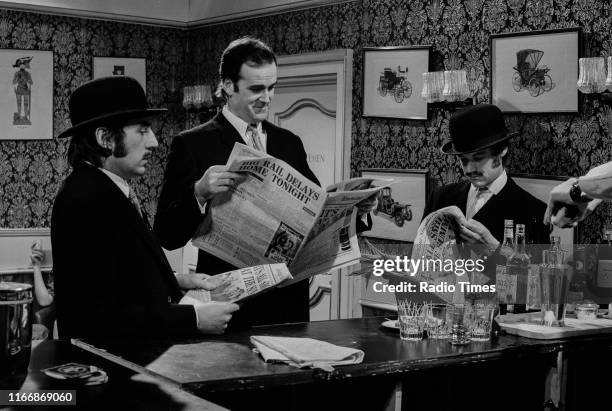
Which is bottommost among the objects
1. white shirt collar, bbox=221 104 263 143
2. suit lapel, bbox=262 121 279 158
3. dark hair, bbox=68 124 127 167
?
dark hair, bbox=68 124 127 167

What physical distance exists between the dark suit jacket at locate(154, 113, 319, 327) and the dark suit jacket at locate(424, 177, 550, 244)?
3.06 feet

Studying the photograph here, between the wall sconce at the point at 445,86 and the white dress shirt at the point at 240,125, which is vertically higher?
the wall sconce at the point at 445,86

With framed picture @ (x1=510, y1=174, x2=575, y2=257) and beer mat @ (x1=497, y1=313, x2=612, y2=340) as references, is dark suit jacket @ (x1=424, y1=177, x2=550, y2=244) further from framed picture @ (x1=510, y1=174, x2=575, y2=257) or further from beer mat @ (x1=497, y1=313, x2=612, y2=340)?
beer mat @ (x1=497, y1=313, x2=612, y2=340)

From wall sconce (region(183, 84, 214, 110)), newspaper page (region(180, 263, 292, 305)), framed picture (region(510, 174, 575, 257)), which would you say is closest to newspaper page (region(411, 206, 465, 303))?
newspaper page (region(180, 263, 292, 305))

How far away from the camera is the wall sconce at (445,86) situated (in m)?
4.47

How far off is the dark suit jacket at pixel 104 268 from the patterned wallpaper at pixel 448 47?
2.33 meters

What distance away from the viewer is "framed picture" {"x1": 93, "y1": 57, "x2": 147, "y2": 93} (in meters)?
6.52

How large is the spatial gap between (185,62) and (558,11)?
353 centimetres

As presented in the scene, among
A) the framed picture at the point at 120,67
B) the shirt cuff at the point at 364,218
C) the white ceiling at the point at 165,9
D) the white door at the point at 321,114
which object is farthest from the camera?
the framed picture at the point at 120,67

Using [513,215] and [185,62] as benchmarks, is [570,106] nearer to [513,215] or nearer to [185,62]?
[513,215]

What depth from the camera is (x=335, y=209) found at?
2.76 meters

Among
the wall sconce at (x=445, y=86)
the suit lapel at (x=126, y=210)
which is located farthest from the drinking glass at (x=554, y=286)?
the wall sconce at (x=445, y=86)

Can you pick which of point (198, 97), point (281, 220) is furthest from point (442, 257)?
point (198, 97)

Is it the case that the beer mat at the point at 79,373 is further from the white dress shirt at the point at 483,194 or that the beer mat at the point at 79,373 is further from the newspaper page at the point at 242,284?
the white dress shirt at the point at 483,194
